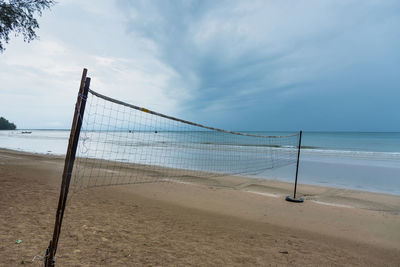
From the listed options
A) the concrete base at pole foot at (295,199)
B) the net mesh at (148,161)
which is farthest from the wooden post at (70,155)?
the concrete base at pole foot at (295,199)

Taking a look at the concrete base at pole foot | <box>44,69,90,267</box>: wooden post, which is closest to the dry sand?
the concrete base at pole foot

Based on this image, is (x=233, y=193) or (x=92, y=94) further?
(x=233, y=193)

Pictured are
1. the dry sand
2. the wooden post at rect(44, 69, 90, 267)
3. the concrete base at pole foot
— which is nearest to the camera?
the wooden post at rect(44, 69, 90, 267)

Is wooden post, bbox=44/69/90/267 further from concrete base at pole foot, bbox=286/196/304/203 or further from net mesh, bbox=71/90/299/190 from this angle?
concrete base at pole foot, bbox=286/196/304/203

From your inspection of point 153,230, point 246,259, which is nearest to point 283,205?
point 246,259

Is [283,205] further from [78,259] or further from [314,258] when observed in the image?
[78,259]

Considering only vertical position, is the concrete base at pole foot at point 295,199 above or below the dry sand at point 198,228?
above

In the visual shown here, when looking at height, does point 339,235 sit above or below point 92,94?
below

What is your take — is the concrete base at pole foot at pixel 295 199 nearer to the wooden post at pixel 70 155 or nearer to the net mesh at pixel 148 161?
the net mesh at pixel 148 161

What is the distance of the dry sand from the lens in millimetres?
3043

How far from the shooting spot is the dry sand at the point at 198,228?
304 centimetres

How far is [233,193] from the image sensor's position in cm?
709

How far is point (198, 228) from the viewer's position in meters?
4.17

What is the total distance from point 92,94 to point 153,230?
269 cm
